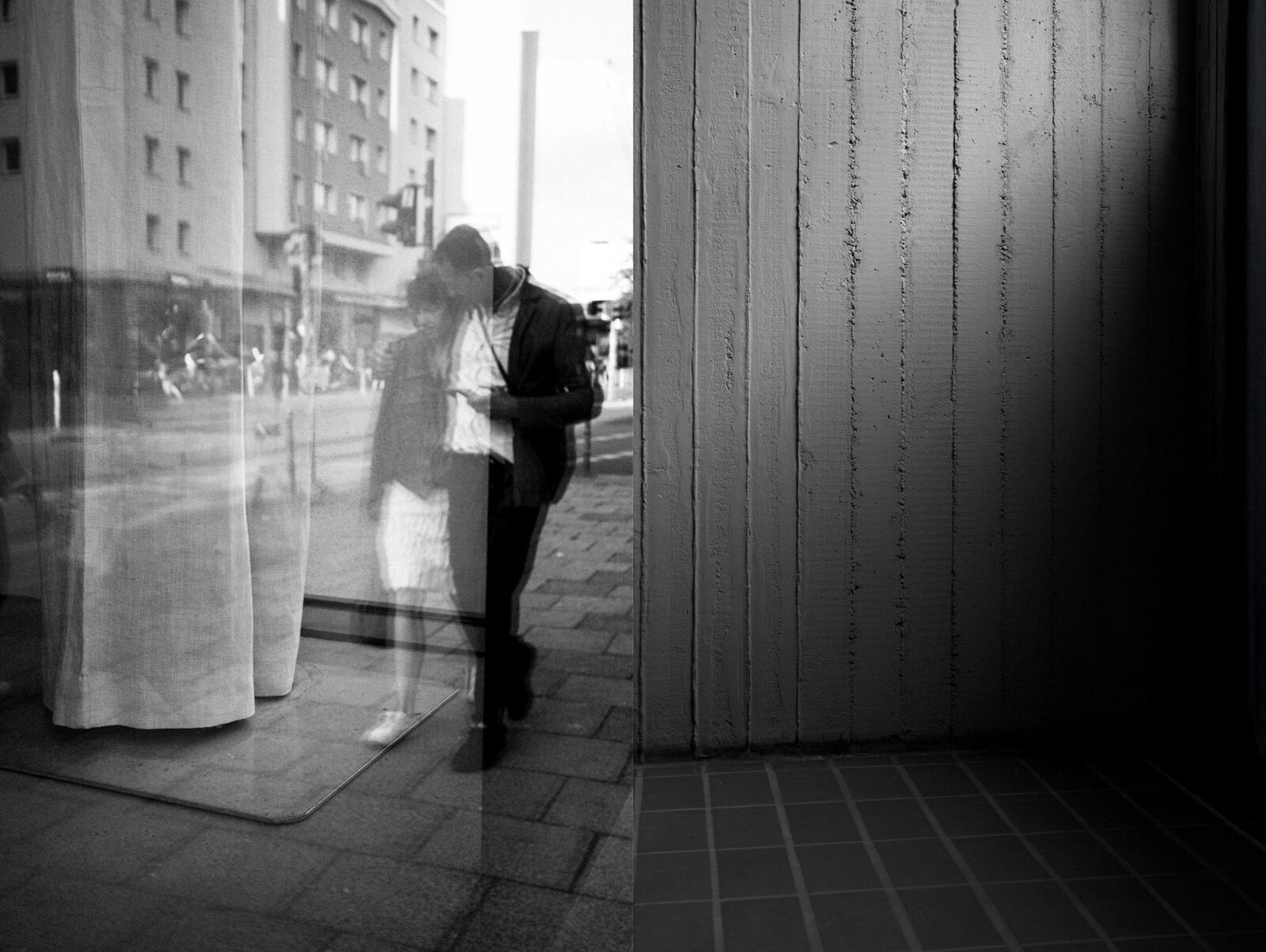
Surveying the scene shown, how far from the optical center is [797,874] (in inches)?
74.2

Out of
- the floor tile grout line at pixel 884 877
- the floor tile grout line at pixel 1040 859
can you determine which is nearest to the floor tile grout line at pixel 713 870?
the floor tile grout line at pixel 884 877

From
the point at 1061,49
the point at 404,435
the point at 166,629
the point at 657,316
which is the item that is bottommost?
the point at 166,629

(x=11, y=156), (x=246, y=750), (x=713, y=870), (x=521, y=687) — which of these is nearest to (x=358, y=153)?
(x=11, y=156)

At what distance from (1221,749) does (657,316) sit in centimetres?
190

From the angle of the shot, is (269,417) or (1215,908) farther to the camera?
(1215,908)

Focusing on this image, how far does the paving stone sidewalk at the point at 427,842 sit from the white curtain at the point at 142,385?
0.09 m

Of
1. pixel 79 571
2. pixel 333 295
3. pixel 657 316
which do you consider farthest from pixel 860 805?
pixel 79 571

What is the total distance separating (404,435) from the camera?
1.19m

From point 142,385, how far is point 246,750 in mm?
327

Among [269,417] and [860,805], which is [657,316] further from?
[269,417]

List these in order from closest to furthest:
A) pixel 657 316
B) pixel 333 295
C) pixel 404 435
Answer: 1. pixel 333 295
2. pixel 404 435
3. pixel 657 316

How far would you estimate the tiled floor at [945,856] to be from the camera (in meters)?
1.67

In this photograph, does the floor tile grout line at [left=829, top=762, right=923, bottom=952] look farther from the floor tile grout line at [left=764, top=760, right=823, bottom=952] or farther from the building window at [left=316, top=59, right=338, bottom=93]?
the building window at [left=316, top=59, right=338, bottom=93]

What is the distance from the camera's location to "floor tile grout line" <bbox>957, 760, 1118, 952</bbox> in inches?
65.4
